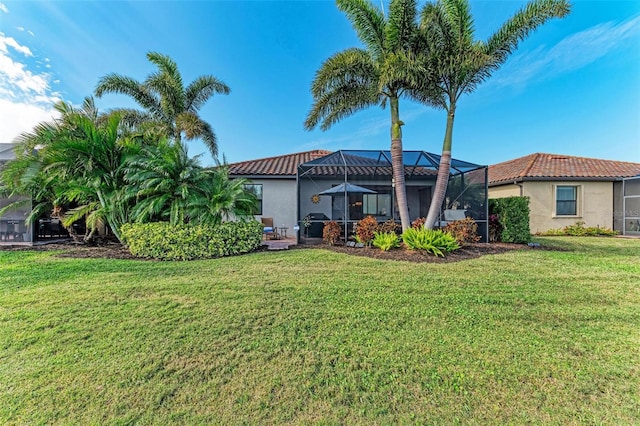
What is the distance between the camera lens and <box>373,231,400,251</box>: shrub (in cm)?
866

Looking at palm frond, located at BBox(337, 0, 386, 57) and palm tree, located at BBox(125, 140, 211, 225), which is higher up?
palm frond, located at BBox(337, 0, 386, 57)

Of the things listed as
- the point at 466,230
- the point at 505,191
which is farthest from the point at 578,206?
the point at 466,230

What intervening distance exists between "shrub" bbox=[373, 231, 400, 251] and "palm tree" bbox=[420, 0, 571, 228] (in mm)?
1300

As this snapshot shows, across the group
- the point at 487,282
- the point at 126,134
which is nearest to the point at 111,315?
the point at 487,282

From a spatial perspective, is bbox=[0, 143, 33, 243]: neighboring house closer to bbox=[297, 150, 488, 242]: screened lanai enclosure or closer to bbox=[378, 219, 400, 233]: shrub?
bbox=[297, 150, 488, 242]: screened lanai enclosure

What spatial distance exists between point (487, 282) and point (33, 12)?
14.3 meters

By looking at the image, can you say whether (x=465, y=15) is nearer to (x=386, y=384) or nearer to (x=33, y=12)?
(x=386, y=384)

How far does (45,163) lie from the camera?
8.86 meters

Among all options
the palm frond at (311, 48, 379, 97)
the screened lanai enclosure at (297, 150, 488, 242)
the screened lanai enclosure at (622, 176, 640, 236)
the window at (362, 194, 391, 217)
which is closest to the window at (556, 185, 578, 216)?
the screened lanai enclosure at (622, 176, 640, 236)

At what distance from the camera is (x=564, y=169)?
1530 centimetres

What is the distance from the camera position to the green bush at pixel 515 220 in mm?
9867

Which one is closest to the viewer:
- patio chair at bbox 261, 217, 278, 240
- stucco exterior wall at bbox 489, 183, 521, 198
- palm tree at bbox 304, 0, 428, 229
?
palm tree at bbox 304, 0, 428, 229

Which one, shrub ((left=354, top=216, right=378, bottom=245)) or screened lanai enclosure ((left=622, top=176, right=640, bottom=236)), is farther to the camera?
screened lanai enclosure ((left=622, top=176, right=640, bottom=236))

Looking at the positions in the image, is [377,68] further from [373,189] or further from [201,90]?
[201,90]
